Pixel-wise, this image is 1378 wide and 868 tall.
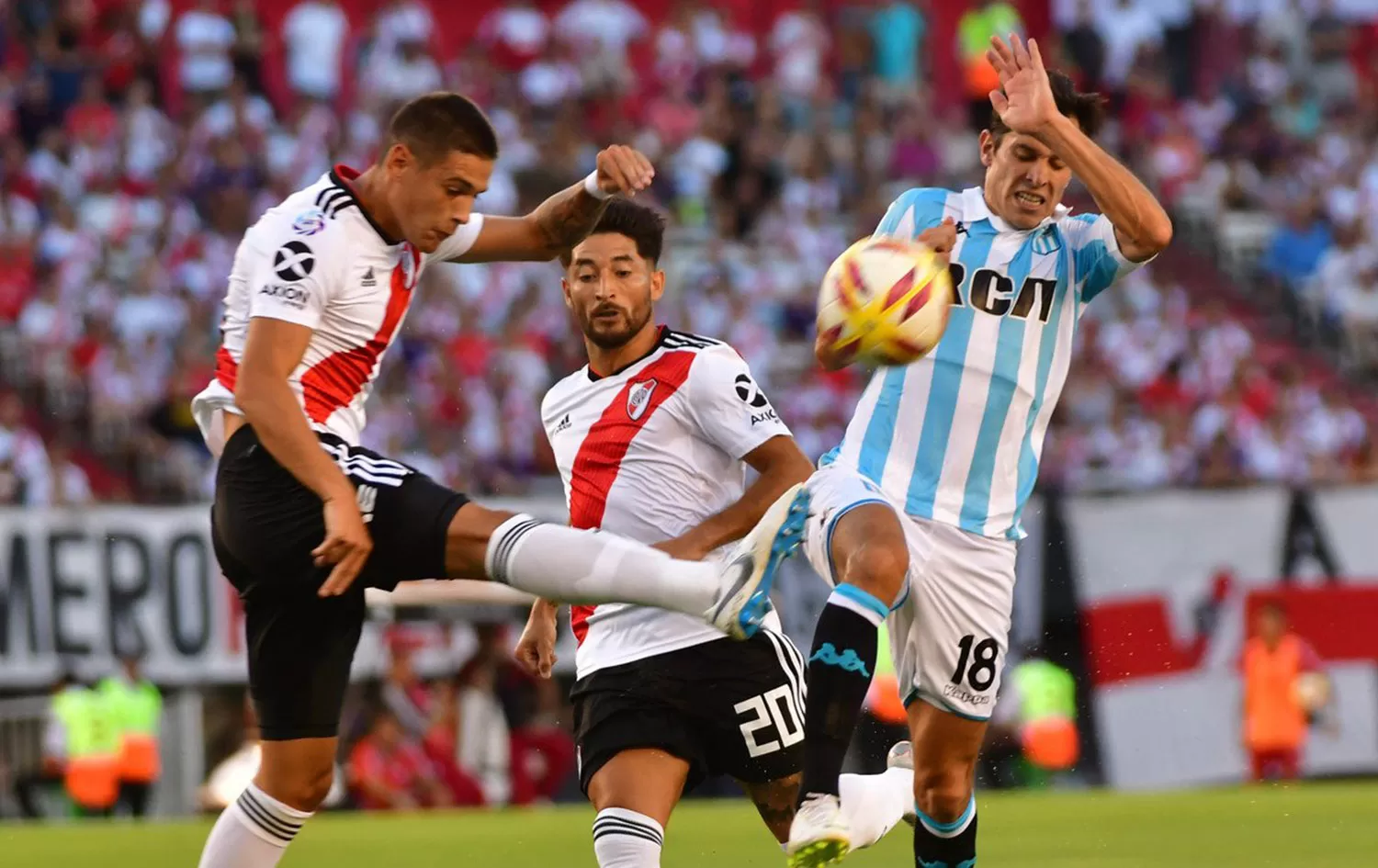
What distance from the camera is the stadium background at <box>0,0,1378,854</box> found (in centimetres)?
1702

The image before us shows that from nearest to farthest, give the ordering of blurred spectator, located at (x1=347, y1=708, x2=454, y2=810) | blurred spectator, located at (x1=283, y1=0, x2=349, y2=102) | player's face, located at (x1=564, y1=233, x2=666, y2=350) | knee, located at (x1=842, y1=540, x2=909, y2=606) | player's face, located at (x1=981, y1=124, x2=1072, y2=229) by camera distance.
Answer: knee, located at (x1=842, y1=540, x2=909, y2=606)
player's face, located at (x1=564, y1=233, x2=666, y2=350)
player's face, located at (x1=981, y1=124, x2=1072, y2=229)
blurred spectator, located at (x1=347, y1=708, x2=454, y2=810)
blurred spectator, located at (x1=283, y1=0, x2=349, y2=102)

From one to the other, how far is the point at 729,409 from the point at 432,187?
1.22m

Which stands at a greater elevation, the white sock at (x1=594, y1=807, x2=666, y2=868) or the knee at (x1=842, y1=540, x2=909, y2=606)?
the knee at (x1=842, y1=540, x2=909, y2=606)

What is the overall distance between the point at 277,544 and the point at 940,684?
234cm

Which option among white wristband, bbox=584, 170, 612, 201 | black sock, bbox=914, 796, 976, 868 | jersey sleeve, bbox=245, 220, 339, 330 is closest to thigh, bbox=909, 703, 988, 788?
black sock, bbox=914, 796, 976, 868

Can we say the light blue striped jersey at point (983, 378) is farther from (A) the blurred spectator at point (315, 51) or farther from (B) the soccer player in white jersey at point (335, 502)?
(A) the blurred spectator at point (315, 51)

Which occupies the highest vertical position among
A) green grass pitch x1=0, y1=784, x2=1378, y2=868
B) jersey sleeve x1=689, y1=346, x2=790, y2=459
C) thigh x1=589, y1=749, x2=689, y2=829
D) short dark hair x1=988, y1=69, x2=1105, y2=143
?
short dark hair x1=988, y1=69, x2=1105, y2=143

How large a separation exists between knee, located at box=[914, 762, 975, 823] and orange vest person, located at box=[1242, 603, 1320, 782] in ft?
34.5

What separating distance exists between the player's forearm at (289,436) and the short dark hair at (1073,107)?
8.47ft

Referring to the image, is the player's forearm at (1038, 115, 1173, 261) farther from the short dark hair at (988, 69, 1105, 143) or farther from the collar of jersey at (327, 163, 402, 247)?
the collar of jersey at (327, 163, 402, 247)

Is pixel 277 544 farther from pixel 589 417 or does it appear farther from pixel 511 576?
pixel 589 417

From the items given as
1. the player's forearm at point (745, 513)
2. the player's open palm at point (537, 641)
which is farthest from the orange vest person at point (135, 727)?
the player's forearm at point (745, 513)

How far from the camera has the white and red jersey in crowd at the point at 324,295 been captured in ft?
20.7

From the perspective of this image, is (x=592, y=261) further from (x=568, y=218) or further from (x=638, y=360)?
(x=638, y=360)
